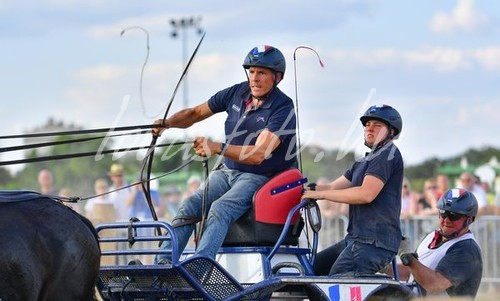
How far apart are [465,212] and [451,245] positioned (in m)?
0.31

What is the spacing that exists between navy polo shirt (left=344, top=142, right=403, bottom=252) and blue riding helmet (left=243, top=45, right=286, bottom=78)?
102 cm

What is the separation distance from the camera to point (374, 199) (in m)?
8.75

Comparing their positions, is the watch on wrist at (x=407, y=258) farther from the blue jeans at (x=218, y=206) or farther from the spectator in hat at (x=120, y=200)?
the spectator in hat at (x=120, y=200)

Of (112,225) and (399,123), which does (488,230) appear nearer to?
(399,123)

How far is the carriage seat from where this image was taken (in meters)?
8.66

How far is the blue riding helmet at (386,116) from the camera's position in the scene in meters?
8.84

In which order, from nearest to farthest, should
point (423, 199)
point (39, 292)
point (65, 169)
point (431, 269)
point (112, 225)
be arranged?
point (39, 292)
point (112, 225)
point (431, 269)
point (423, 199)
point (65, 169)

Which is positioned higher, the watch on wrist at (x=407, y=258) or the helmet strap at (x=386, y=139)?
the helmet strap at (x=386, y=139)

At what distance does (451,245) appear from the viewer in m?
9.41

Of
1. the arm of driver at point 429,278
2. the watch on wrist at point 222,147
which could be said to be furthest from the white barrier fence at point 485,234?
the watch on wrist at point 222,147

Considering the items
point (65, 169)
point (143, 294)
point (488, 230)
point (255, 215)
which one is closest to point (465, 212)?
point (255, 215)

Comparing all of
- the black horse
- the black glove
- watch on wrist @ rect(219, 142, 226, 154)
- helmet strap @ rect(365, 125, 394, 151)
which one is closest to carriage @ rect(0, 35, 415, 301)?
the black glove

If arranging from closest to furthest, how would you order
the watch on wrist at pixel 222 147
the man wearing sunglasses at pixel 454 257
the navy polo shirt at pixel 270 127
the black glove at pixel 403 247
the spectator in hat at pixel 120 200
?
1. the watch on wrist at pixel 222 147
2. the navy polo shirt at pixel 270 127
3. the black glove at pixel 403 247
4. the man wearing sunglasses at pixel 454 257
5. the spectator in hat at pixel 120 200

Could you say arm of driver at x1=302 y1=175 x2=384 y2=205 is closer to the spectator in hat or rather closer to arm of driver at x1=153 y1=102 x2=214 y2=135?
arm of driver at x1=153 y1=102 x2=214 y2=135
